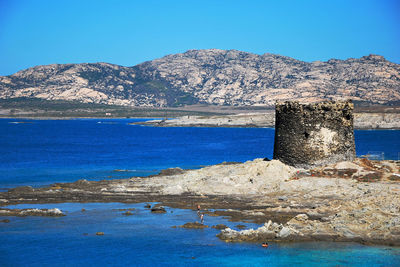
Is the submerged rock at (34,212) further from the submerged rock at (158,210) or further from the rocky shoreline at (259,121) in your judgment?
the rocky shoreline at (259,121)

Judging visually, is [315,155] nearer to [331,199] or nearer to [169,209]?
[331,199]

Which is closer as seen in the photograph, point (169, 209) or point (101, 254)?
point (101, 254)

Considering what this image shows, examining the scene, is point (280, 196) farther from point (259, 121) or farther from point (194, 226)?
point (259, 121)

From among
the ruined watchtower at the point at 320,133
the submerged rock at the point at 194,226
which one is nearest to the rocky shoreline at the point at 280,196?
the ruined watchtower at the point at 320,133

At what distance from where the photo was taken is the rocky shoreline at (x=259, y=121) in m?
136

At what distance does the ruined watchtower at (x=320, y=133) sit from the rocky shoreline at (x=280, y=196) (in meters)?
0.89

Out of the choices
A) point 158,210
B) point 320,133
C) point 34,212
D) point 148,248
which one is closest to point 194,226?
point 148,248

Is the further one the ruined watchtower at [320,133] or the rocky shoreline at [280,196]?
the ruined watchtower at [320,133]

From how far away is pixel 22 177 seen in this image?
4572 cm

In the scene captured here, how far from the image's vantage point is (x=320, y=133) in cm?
3269

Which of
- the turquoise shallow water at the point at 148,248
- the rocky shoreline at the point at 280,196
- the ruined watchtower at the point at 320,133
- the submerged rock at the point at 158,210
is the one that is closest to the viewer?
the turquoise shallow water at the point at 148,248

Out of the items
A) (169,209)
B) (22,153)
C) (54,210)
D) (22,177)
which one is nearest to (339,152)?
(169,209)

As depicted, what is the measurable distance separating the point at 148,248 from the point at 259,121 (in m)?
140

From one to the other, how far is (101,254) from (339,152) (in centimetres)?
1737
